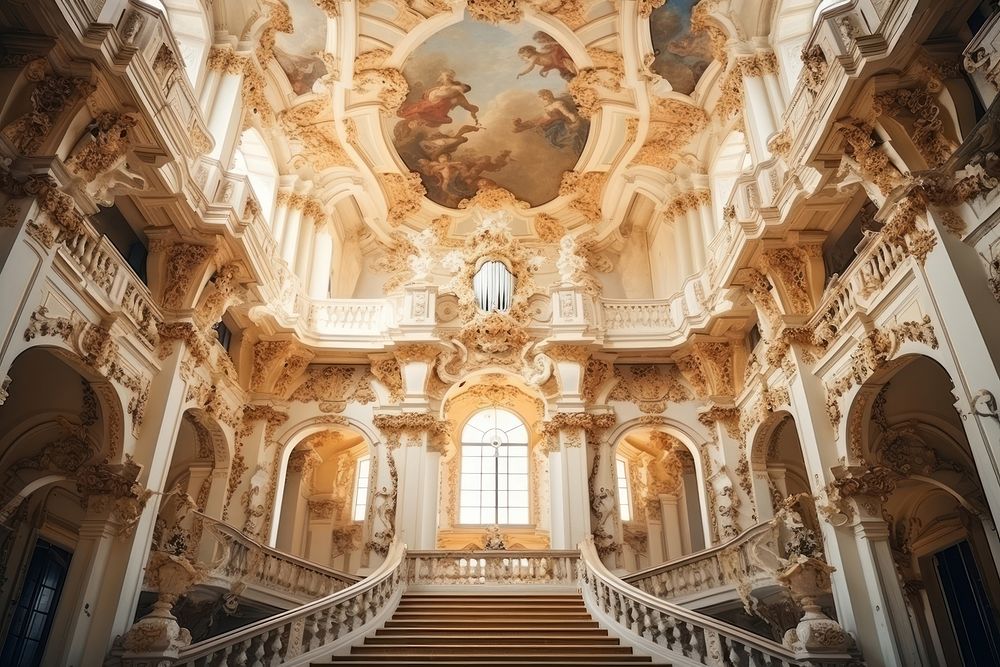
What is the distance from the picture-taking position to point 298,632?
927 cm

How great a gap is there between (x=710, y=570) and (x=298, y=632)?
773cm

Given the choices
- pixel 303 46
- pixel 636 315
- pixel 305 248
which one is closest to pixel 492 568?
pixel 636 315

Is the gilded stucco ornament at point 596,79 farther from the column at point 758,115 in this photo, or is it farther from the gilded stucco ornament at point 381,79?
the gilded stucco ornament at point 381,79

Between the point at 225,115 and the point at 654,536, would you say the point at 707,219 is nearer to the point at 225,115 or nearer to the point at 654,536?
the point at 654,536

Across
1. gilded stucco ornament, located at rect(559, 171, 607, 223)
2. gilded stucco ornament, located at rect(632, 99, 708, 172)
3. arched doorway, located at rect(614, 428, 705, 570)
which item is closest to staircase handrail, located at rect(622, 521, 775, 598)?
arched doorway, located at rect(614, 428, 705, 570)

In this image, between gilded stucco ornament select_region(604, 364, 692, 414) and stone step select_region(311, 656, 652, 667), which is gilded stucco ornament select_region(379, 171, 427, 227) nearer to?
gilded stucco ornament select_region(604, 364, 692, 414)

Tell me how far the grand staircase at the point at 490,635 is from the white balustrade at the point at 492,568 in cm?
114

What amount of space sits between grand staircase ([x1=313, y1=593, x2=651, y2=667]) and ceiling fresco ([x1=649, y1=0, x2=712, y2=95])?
12.3 meters

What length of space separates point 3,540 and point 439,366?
30.7 ft

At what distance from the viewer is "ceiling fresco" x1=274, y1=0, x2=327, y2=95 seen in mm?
15398

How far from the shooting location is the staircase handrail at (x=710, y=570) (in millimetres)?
12008

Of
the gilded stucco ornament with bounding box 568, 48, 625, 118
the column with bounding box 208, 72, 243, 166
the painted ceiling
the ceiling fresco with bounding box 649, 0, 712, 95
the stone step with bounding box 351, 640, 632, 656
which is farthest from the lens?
the gilded stucco ornament with bounding box 568, 48, 625, 118

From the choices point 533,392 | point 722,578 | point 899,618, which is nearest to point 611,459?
point 533,392

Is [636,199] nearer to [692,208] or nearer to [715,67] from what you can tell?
[692,208]
